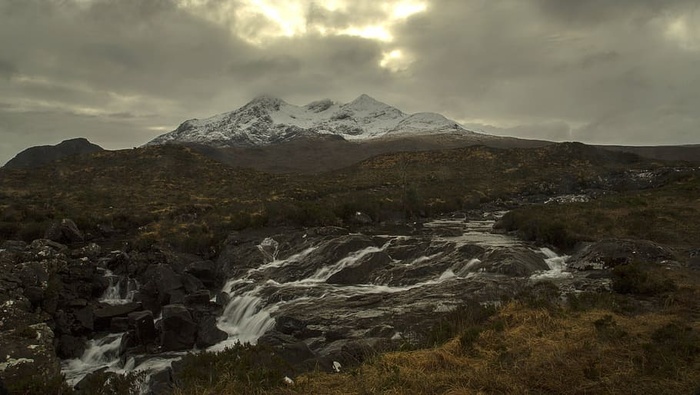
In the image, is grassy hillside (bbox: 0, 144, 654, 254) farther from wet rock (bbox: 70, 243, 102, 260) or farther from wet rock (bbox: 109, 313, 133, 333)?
wet rock (bbox: 109, 313, 133, 333)

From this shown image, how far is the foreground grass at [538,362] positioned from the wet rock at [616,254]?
8.66 m

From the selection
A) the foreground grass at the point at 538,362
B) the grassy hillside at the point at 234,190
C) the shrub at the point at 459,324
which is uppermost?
the grassy hillside at the point at 234,190

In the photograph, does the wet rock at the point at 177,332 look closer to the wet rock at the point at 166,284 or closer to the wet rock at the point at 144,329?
the wet rock at the point at 144,329

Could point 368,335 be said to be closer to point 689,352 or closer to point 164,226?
point 689,352

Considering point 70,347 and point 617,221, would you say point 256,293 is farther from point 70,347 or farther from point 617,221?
point 617,221

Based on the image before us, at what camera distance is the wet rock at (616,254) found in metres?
21.2

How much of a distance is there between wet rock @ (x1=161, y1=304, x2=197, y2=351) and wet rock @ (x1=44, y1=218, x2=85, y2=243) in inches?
798

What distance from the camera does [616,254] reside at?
21.9 m

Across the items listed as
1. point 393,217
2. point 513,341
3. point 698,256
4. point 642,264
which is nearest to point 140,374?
point 513,341

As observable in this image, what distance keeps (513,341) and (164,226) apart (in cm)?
3257

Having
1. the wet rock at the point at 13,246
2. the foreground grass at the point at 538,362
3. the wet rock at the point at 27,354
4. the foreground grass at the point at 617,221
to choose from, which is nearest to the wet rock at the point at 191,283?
the wet rock at the point at 27,354

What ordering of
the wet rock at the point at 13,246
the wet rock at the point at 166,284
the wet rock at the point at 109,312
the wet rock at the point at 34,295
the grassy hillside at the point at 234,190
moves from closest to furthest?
the wet rock at the point at 34,295, the wet rock at the point at 109,312, the wet rock at the point at 166,284, the wet rock at the point at 13,246, the grassy hillside at the point at 234,190

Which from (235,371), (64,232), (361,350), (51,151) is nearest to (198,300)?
(361,350)

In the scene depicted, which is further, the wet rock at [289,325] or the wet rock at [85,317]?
the wet rock at [85,317]
